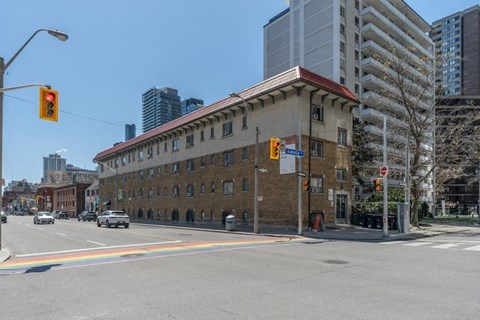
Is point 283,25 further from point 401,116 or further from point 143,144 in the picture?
point 401,116

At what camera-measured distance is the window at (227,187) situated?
3591 cm

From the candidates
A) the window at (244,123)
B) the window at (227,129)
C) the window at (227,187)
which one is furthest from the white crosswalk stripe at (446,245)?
the window at (227,129)

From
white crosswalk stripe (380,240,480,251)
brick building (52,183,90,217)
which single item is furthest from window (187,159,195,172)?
brick building (52,183,90,217)

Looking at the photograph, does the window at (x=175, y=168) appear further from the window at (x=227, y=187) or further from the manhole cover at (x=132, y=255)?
the manhole cover at (x=132, y=255)

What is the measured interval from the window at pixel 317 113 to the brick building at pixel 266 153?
8 cm

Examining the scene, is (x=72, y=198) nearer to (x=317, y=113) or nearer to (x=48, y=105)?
(x=317, y=113)

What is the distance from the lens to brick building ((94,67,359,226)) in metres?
29.2

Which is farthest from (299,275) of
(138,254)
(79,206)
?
(79,206)

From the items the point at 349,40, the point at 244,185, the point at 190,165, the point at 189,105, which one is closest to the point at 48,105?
the point at 244,185

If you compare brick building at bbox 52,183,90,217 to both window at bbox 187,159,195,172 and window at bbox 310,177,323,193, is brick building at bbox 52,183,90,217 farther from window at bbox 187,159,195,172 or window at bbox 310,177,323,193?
window at bbox 310,177,323,193

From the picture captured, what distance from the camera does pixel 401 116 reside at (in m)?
36.7

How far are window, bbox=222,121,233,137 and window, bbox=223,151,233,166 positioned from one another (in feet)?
5.80

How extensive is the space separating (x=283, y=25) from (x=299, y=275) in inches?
2809

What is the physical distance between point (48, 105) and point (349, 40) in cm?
5798
